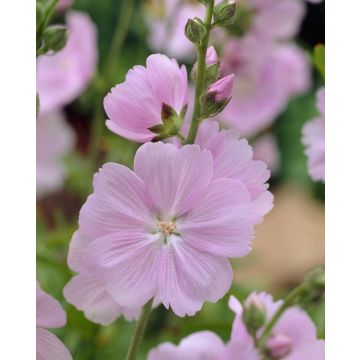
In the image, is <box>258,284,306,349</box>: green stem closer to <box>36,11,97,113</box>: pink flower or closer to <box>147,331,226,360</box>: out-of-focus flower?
<box>147,331,226,360</box>: out-of-focus flower

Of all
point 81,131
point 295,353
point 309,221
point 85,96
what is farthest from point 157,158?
point 309,221

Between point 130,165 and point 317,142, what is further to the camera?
point 130,165

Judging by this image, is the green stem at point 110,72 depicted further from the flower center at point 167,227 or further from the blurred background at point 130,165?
the flower center at point 167,227

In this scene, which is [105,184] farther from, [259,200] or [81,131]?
[81,131]

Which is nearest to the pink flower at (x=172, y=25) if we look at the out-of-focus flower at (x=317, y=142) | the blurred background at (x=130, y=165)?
the blurred background at (x=130, y=165)

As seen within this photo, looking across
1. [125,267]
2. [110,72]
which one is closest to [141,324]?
[125,267]

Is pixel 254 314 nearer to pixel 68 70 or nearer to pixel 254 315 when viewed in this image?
pixel 254 315
